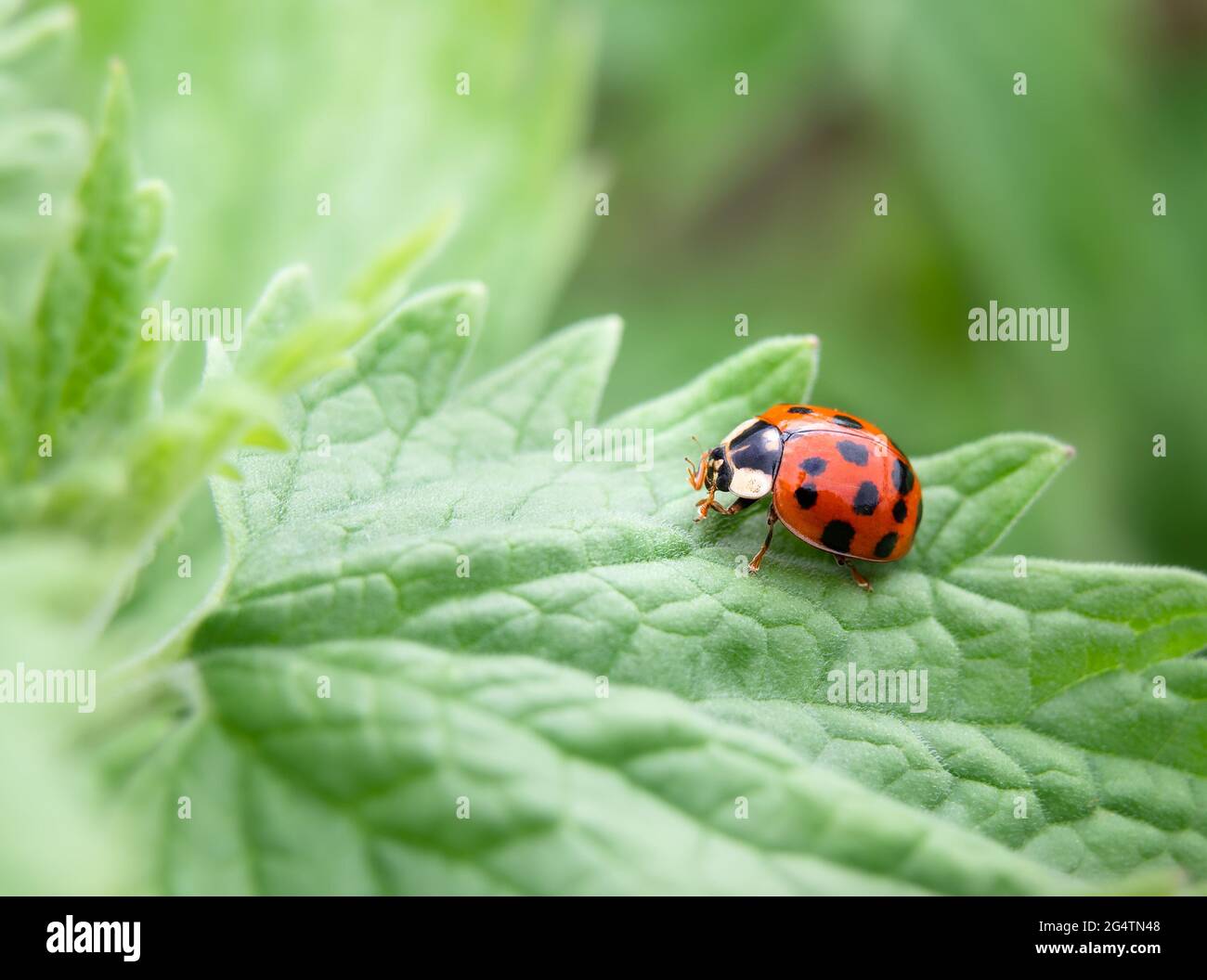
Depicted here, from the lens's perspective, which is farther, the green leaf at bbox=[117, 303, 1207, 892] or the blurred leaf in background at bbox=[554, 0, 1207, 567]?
the blurred leaf in background at bbox=[554, 0, 1207, 567]

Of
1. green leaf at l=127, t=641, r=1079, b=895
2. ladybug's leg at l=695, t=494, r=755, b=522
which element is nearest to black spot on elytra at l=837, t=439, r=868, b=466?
ladybug's leg at l=695, t=494, r=755, b=522

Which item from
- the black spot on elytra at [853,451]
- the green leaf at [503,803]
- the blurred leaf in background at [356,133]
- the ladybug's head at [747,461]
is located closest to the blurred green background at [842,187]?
the blurred leaf in background at [356,133]

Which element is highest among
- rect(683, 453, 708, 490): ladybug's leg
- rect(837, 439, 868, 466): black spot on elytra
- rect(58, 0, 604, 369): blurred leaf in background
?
rect(58, 0, 604, 369): blurred leaf in background

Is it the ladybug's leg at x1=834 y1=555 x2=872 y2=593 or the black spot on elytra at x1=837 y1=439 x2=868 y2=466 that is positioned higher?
the black spot on elytra at x1=837 y1=439 x2=868 y2=466

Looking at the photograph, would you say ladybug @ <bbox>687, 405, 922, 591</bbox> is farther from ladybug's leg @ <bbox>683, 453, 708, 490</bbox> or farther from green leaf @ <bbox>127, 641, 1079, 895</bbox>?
green leaf @ <bbox>127, 641, 1079, 895</bbox>

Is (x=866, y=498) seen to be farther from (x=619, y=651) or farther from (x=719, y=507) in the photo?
(x=619, y=651)

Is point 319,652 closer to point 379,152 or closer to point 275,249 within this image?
point 275,249

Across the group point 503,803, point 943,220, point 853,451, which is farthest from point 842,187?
point 503,803

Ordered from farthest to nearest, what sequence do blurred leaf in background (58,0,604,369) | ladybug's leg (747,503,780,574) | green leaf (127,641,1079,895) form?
1. blurred leaf in background (58,0,604,369)
2. ladybug's leg (747,503,780,574)
3. green leaf (127,641,1079,895)
